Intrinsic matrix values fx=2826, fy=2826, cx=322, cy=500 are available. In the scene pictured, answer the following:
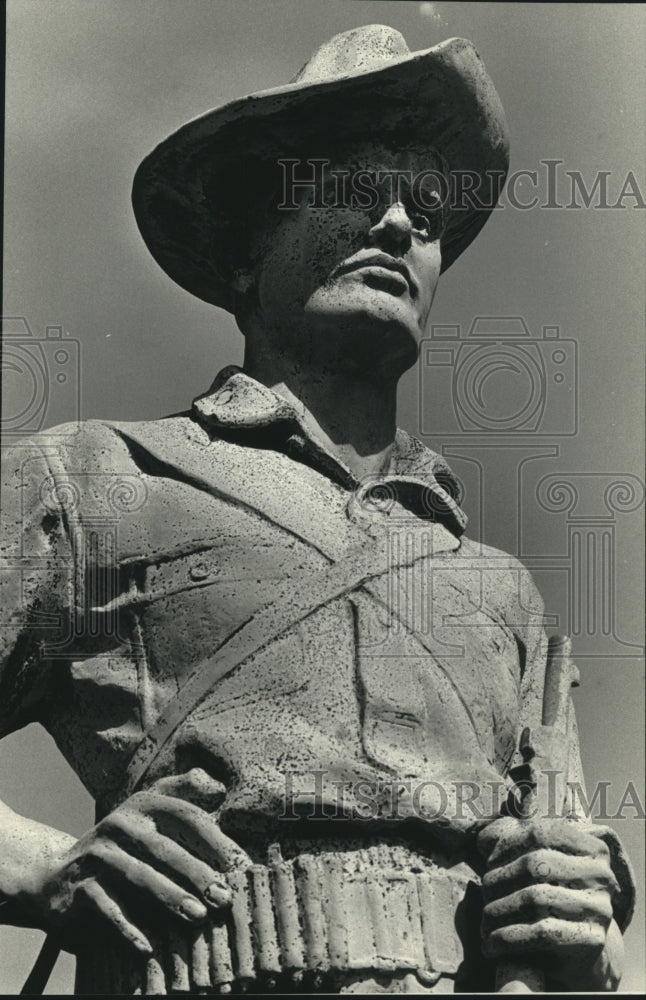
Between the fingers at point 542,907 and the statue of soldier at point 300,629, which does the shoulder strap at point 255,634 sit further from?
the fingers at point 542,907

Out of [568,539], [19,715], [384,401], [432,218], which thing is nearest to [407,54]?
[432,218]

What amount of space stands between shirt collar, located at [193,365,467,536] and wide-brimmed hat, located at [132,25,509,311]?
64 centimetres

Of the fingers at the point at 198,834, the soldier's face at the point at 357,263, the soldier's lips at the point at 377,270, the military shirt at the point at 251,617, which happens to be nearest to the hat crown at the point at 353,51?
the soldier's face at the point at 357,263

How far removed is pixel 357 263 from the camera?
8930mm

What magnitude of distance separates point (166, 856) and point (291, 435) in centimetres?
157

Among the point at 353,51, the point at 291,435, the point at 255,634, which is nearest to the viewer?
the point at 255,634

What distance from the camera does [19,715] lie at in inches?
338

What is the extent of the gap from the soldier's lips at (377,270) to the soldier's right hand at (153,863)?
1.81m

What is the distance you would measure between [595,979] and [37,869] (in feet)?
5.36

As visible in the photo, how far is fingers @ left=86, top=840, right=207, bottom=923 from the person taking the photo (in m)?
7.74

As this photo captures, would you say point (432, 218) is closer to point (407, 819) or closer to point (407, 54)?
point (407, 54)

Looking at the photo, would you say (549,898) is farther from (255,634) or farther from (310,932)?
(255,634)

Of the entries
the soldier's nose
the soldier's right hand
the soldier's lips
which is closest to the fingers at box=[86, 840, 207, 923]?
the soldier's right hand

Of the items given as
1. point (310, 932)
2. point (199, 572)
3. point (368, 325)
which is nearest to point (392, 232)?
point (368, 325)
